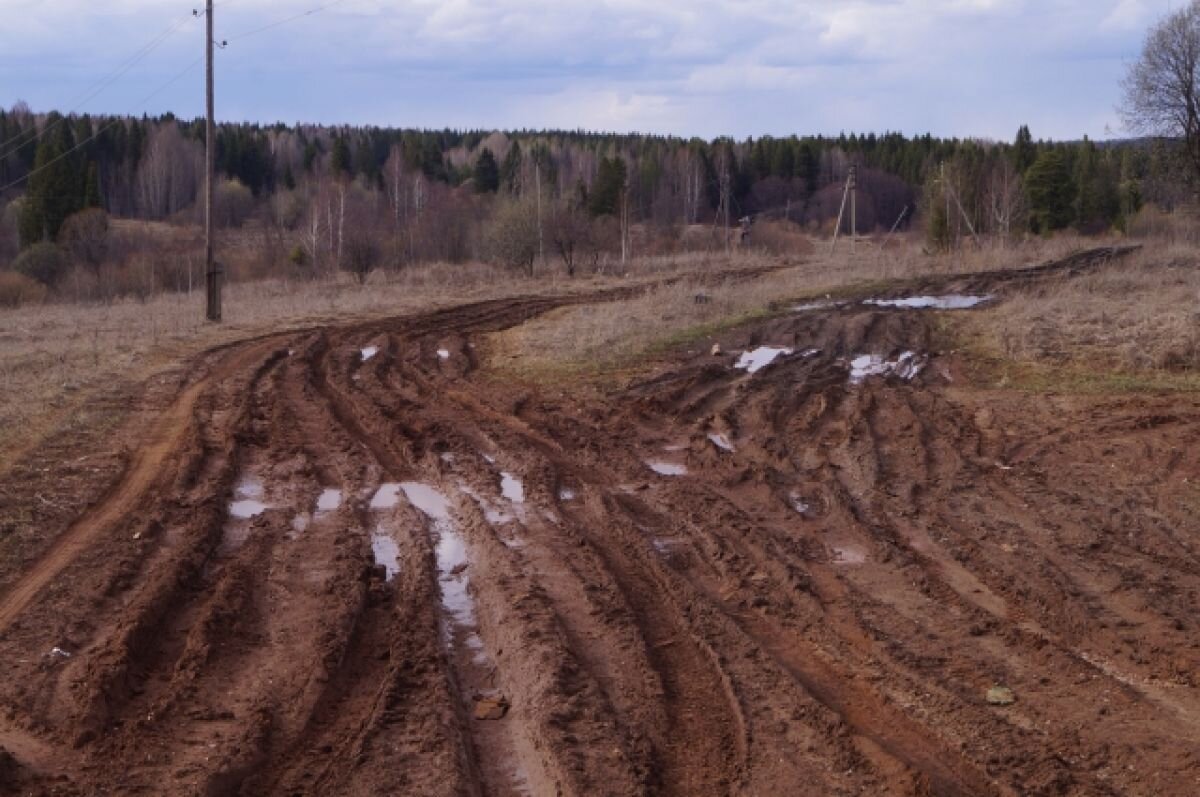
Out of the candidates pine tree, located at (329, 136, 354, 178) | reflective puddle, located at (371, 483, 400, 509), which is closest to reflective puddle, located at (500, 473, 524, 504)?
reflective puddle, located at (371, 483, 400, 509)

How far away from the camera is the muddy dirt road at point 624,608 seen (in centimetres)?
504

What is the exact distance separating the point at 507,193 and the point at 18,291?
35.0 m

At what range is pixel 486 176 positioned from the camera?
100750 millimetres

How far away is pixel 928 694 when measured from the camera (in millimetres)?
5711

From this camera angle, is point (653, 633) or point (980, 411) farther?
point (980, 411)

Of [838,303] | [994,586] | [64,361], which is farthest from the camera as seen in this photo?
[838,303]

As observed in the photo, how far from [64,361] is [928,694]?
17.0m

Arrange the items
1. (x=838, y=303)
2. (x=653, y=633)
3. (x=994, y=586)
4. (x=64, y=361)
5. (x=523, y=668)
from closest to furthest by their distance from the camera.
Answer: (x=523, y=668) < (x=653, y=633) < (x=994, y=586) < (x=64, y=361) < (x=838, y=303)

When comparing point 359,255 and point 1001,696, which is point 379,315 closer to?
point 359,255

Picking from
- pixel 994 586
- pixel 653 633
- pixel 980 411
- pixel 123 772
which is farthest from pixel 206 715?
pixel 980 411

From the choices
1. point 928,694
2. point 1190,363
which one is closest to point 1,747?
point 928,694

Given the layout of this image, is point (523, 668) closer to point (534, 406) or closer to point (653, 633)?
point (653, 633)

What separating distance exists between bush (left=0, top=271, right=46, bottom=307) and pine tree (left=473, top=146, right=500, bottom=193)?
1908 inches

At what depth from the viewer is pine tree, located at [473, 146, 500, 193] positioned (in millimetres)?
97906
